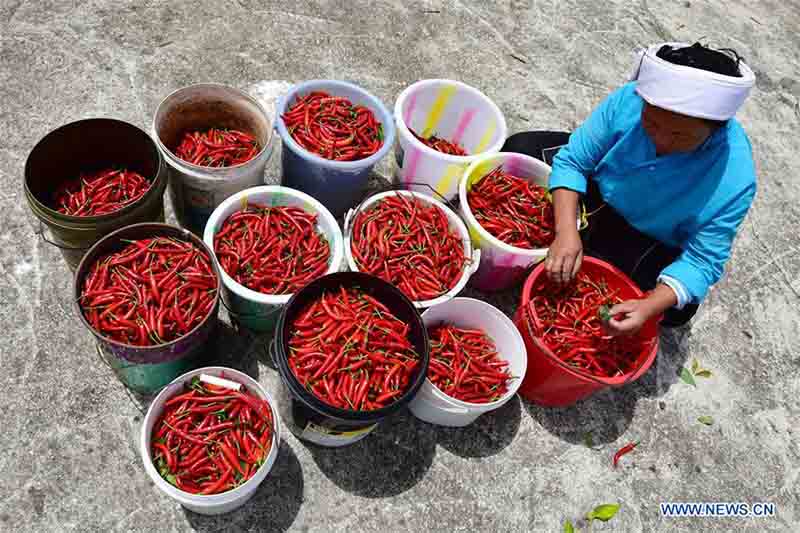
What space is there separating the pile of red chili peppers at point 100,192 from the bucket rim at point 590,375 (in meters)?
2.95

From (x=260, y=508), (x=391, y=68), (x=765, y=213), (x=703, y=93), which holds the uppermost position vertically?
(x=703, y=93)

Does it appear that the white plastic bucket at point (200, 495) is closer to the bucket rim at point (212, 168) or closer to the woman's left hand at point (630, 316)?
the bucket rim at point (212, 168)

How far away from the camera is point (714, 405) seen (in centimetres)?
475

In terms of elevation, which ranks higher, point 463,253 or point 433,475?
point 463,253

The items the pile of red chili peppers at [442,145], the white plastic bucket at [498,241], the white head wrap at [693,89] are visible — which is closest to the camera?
the white head wrap at [693,89]

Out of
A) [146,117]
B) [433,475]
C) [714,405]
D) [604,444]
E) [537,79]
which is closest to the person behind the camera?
[433,475]

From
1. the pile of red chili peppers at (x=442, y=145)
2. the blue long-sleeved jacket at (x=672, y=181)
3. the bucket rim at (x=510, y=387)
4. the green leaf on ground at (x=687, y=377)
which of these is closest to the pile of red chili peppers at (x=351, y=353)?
the bucket rim at (x=510, y=387)

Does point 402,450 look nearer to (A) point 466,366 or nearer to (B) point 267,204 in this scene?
(A) point 466,366

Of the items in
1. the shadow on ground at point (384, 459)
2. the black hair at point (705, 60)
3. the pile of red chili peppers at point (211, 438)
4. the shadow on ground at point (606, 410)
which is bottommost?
the shadow on ground at point (384, 459)

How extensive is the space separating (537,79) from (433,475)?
497 centimetres

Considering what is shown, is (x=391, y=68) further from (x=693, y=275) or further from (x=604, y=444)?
(x=604, y=444)

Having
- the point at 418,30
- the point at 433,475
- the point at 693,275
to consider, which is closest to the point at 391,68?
the point at 418,30

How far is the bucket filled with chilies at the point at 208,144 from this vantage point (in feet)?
13.8

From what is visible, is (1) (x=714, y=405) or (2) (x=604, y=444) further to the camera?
(1) (x=714, y=405)
